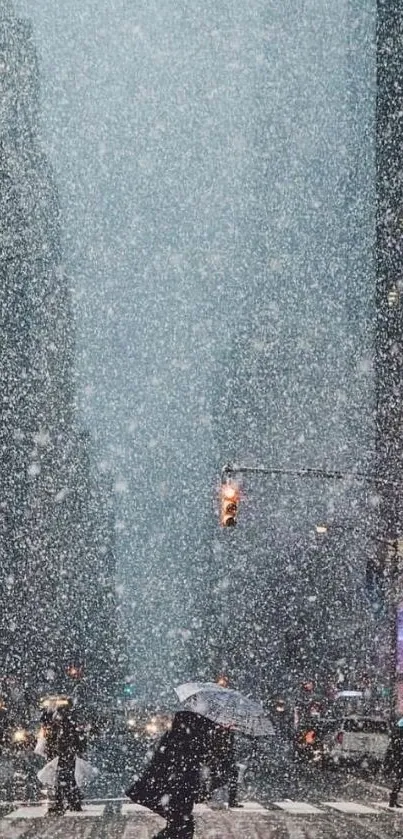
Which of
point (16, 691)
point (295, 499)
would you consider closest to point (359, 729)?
point (16, 691)

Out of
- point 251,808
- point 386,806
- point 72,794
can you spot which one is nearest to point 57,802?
point 72,794

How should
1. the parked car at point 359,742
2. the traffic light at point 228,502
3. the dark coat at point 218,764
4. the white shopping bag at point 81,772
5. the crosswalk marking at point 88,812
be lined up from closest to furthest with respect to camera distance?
the dark coat at point 218,764 < the crosswalk marking at point 88,812 < the white shopping bag at point 81,772 < the traffic light at point 228,502 < the parked car at point 359,742

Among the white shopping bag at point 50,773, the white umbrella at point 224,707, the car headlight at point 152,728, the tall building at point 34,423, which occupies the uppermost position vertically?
the tall building at point 34,423

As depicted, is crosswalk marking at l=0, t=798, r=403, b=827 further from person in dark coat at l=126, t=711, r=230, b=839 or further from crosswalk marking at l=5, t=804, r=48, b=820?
person in dark coat at l=126, t=711, r=230, b=839

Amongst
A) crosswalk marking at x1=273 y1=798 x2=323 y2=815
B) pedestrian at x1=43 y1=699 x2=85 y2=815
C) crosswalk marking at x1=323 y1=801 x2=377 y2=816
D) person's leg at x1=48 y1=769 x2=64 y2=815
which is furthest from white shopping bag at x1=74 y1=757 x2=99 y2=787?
crosswalk marking at x1=323 y1=801 x2=377 y2=816

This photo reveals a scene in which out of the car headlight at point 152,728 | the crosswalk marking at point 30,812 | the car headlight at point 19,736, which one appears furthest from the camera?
the car headlight at point 152,728

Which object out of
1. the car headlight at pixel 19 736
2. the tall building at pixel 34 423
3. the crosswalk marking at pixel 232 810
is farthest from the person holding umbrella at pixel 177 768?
Answer: the tall building at pixel 34 423

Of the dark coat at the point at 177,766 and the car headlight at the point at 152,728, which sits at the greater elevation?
the dark coat at the point at 177,766

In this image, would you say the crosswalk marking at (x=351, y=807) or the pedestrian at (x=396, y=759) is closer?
the crosswalk marking at (x=351, y=807)

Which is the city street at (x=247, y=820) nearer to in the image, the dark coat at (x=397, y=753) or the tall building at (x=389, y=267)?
the dark coat at (x=397, y=753)
